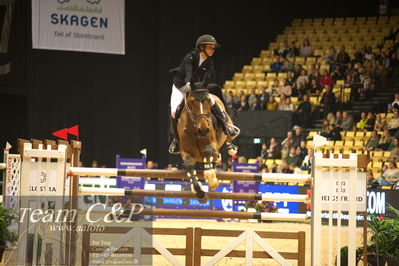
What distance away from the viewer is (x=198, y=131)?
21.2 ft

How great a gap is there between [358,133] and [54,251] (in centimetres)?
1104

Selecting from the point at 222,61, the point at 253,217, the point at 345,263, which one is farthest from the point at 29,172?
the point at 222,61

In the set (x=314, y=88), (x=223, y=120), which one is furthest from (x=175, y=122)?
(x=314, y=88)

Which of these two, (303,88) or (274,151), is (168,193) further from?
(303,88)

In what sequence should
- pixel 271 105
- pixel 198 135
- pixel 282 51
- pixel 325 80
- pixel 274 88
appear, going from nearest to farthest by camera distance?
pixel 198 135 < pixel 271 105 < pixel 325 80 < pixel 274 88 < pixel 282 51

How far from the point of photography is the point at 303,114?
1683 cm

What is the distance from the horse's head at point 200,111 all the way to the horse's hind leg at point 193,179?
0.84 feet

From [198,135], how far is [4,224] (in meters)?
2.18

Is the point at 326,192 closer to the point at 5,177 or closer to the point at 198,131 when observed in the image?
the point at 198,131

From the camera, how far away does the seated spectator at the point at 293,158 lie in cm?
1541

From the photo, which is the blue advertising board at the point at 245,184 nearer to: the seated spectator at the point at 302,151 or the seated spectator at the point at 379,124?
the seated spectator at the point at 302,151

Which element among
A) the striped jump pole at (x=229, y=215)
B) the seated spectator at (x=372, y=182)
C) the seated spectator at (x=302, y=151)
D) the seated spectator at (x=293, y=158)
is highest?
the seated spectator at (x=302, y=151)

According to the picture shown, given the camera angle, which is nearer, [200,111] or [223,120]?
[200,111]

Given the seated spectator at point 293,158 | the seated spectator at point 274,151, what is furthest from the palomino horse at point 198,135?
the seated spectator at point 274,151
